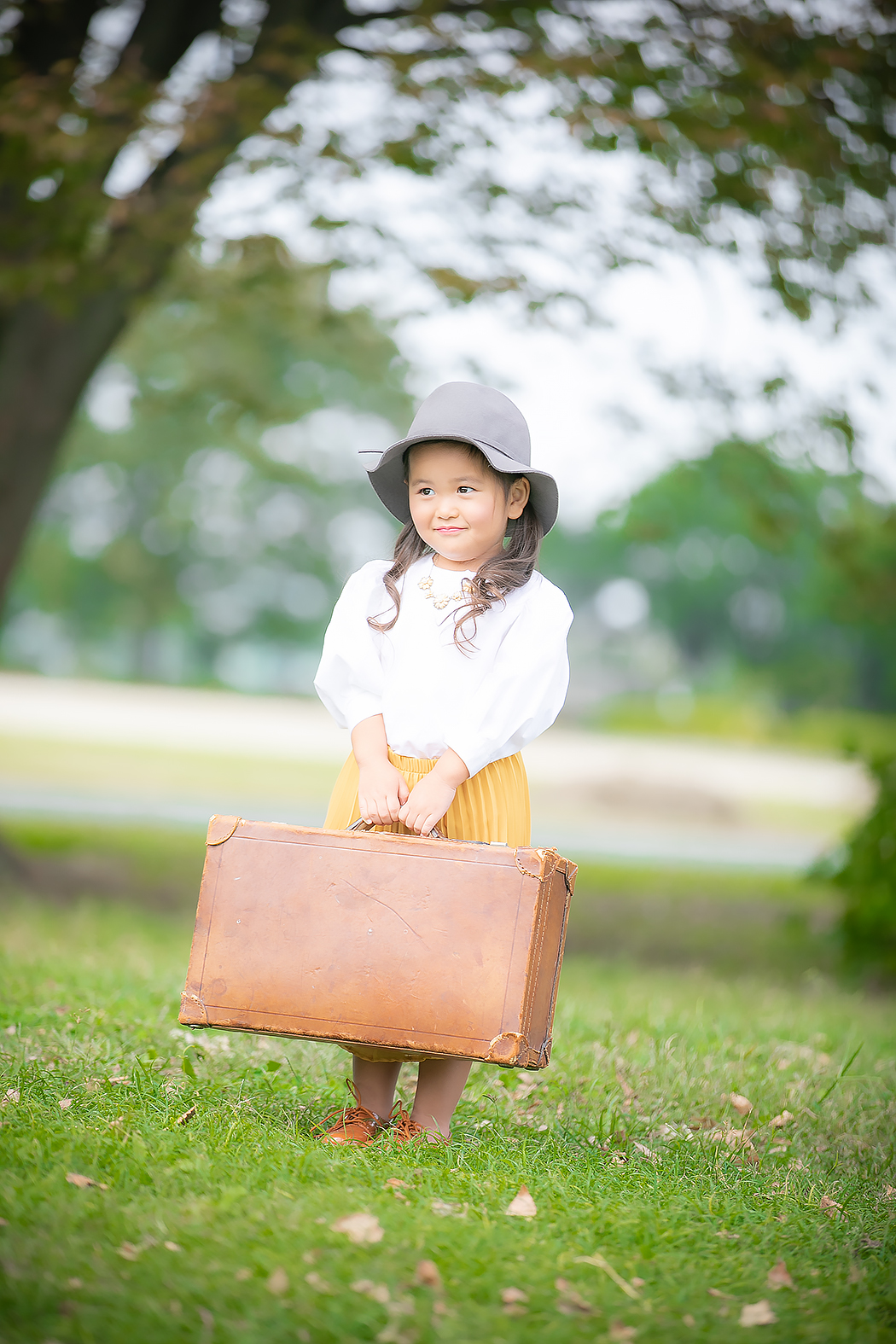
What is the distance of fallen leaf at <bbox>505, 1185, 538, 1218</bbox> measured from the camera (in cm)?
259

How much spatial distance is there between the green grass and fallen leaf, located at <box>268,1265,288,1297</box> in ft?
102

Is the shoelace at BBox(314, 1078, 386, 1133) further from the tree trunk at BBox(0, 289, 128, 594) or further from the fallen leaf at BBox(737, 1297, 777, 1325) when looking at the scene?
the tree trunk at BBox(0, 289, 128, 594)

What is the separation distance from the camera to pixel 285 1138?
2.88 meters

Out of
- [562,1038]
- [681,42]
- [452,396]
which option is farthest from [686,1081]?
[681,42]

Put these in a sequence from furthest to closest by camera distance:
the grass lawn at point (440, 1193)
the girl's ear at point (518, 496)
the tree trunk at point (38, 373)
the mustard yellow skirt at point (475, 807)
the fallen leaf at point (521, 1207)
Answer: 1. the tree trunk at point (38, 373)
2. the girl's ear at point (518, 496)
3. the mustard yellow skirt at point (475, 807)
4. the fallen leaf at point (521, 1207)
5. the grass lawn at point (440, 1193)

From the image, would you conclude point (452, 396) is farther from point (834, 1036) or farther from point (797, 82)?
point (797, 82)

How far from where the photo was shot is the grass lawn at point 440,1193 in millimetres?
2186

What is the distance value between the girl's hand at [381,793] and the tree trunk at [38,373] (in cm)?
581

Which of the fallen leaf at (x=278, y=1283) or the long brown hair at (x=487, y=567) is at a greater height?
the long brown hair at (x=487, y=567)

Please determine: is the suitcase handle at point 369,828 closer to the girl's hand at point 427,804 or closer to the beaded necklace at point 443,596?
the girl's hand at point 427,804

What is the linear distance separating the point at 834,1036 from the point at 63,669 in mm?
38880

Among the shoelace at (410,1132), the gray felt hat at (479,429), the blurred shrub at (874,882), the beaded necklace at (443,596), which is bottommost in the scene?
the blurred shrub at (874,882)

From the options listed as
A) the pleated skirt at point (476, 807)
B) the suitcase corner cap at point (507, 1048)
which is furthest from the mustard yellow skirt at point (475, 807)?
the suitcase corner cap at point (507, 1048)

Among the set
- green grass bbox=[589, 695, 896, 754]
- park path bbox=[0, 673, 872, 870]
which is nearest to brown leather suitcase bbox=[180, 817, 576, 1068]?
park path bbox=[0, 673, 872, 870]
